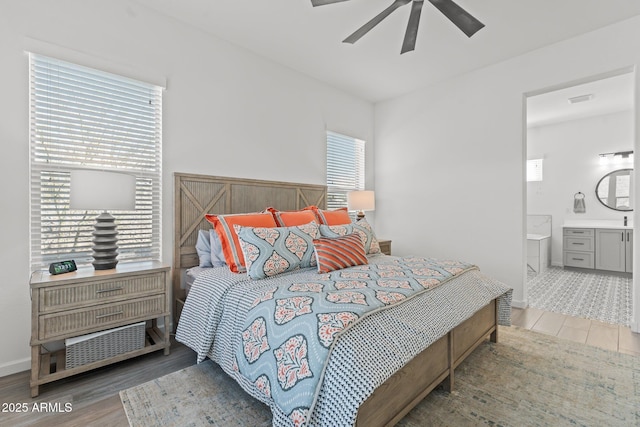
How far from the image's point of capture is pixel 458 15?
6.97 ft

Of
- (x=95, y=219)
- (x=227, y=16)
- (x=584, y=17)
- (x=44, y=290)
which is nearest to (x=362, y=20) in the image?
(x=227, y=16)

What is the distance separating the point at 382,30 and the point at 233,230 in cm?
241

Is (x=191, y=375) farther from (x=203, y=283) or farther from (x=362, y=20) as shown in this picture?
(x=362, y=20)

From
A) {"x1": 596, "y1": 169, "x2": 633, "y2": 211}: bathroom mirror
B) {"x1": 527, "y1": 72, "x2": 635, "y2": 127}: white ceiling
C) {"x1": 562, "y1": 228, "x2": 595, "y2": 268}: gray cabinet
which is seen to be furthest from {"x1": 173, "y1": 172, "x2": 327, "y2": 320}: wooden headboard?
{"x1": 596, "y1": 169, "x2": 633, "y2": 211}: bathroom mirror

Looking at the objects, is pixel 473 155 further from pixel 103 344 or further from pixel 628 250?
pixel 103 344

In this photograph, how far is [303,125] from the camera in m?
3.91

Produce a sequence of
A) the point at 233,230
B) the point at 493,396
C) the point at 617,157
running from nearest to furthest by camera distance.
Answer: the point at 493,396 < the point at 233,230 < the point at 617,157

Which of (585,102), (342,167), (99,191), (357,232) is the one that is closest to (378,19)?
(357,232)

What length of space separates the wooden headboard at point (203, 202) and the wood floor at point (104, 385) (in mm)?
568

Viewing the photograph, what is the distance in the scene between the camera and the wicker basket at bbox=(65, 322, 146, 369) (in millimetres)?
1928

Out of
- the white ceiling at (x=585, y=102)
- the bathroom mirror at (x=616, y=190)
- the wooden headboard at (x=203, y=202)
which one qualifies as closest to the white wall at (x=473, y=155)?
the white ceiling at (x=585, y=102)

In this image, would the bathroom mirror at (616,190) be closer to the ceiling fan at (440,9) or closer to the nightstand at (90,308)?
the ceiling fan at (440,9)

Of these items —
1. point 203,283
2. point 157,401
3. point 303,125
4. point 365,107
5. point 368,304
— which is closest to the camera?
point 368,304

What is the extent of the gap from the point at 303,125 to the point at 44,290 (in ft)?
9.93
